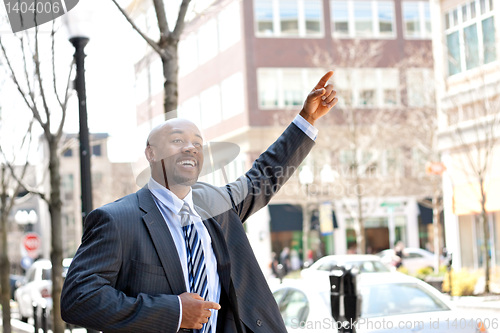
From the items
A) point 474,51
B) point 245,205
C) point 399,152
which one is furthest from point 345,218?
point 245,205

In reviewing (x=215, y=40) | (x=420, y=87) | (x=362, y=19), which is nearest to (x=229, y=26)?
(x=215, y=40)

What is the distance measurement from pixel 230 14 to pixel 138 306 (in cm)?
3662

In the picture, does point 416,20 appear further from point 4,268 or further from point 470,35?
point 4,268

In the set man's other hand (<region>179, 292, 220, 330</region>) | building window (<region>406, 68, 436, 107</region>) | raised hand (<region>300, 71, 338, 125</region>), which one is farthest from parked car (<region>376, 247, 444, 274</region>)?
man's other hand (<region>179, 292, 220, 330</region>)

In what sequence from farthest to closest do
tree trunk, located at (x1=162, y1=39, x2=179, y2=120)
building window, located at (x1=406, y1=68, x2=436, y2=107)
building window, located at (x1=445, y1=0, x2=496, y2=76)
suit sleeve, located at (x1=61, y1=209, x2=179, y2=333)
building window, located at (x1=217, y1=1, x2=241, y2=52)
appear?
building window, located at (x1=217, y1=1, x2=241, y2=52), building window, located at (x1=406, y1=68, x2=436, y2=107), building window, located at (x1=445, y1=0, x2=496, y2=76), tree trunk, located at (x1=162, y1=39, x2=179, y2=120), suit sleeve, located at (x1=61, y1=209, x2=179, y2=333)

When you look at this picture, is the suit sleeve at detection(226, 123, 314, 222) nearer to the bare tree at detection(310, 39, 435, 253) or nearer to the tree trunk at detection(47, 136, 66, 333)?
the tree trunk at detection(47, 136, 66, 333)

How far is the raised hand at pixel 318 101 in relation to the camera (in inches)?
132

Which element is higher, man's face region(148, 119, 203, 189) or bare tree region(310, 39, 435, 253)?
bare tree region(310, 39, 435, 253)

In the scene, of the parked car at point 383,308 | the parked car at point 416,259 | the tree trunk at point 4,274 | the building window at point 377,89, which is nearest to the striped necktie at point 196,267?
the parked car at point 383,308

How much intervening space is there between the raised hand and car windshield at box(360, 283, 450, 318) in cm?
519

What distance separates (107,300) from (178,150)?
1.93 ft

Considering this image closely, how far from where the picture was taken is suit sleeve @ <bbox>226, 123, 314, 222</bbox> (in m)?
3.24

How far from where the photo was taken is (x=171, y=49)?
22.3ft

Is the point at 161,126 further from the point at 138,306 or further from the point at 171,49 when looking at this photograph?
the point at 171,49
